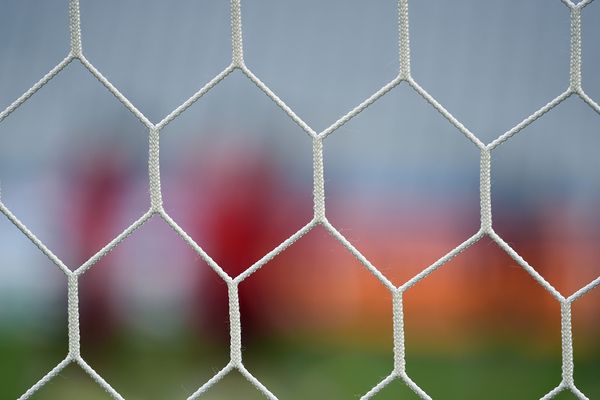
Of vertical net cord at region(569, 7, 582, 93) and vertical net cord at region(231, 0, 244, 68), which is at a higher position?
vertical net cord at region(231, 0, 244, 68)

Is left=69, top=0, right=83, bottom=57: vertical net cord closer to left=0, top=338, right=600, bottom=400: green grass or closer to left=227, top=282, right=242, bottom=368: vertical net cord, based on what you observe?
left=227, top=282, right=242, bottom=368: vertical net cord

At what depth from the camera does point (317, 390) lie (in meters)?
1.42

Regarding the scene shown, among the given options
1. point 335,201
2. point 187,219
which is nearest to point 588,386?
point 335,201

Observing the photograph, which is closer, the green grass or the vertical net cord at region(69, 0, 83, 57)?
the vertical net cord at region(69, 0, 83, 57)

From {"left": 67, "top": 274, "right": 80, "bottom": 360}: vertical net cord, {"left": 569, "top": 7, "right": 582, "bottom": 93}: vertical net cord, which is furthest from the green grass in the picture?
{"left": 569, "top": 7, "right": 582, "bottom": 93}: vertical net cord

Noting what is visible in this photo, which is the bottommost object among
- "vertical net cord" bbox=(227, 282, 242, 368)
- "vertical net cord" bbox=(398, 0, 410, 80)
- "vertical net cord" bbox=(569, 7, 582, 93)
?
"vertical net cord" bbox=(227, 282, 242, 368)

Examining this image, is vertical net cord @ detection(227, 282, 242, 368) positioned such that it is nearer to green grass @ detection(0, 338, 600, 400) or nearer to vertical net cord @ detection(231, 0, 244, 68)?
vertical net cord @ detection(231, 0, 244, 68)

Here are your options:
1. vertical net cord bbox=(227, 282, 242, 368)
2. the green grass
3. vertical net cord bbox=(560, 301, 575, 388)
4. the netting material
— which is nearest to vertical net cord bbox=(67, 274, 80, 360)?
the netting material

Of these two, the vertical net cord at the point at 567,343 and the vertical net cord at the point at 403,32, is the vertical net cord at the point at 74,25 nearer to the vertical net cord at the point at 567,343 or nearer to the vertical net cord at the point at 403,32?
the vertical net cord at the point at 403,32

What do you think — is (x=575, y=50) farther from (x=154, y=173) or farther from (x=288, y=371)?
(x=288, y=371)

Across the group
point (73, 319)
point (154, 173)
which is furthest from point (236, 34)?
point (73, 319)

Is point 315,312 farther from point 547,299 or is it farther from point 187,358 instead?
point 547,299

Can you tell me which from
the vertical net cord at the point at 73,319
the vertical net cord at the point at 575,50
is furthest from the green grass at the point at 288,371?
the vertical net cord at the point at 575,50

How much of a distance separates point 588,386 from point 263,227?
86cm
